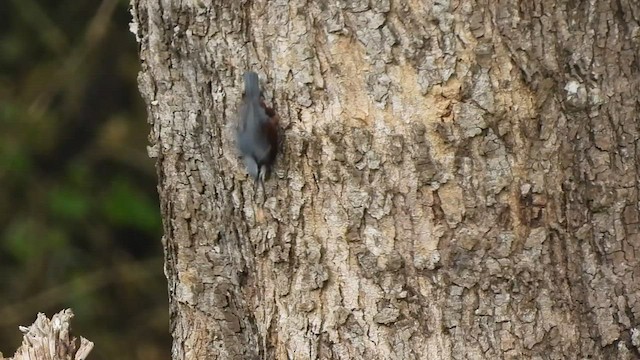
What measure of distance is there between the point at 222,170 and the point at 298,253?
0.58 feet

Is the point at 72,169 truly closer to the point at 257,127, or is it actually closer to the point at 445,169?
the point at 257,127

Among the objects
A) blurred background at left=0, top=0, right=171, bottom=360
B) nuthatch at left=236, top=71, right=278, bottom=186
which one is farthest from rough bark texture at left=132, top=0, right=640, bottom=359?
blurred background at left=0, top=0, right=171, bottom=360

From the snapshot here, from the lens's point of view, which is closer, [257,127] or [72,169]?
[257,127]

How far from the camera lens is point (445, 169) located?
1136 millimetres

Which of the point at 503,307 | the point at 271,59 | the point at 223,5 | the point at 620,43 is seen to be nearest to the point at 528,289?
the point at 503,307

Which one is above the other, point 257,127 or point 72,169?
Result: point 72,169

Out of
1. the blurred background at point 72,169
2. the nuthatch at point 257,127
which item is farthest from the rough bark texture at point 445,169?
the blurred background at point 72,169

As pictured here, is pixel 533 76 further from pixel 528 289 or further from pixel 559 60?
pixel 528 289

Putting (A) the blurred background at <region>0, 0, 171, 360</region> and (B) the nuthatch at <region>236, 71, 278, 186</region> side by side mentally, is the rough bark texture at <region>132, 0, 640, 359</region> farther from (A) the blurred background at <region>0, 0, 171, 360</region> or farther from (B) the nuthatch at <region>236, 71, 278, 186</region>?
(A) the blurred background at <region>0, 0, 171, 360</region>

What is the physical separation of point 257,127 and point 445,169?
0.84 ft

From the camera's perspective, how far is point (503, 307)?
1.17m

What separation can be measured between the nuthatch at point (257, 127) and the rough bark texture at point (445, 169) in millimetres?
18

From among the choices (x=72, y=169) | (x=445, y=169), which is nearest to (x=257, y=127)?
(x=445, y=169)

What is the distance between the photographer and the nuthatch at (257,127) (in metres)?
1.18
